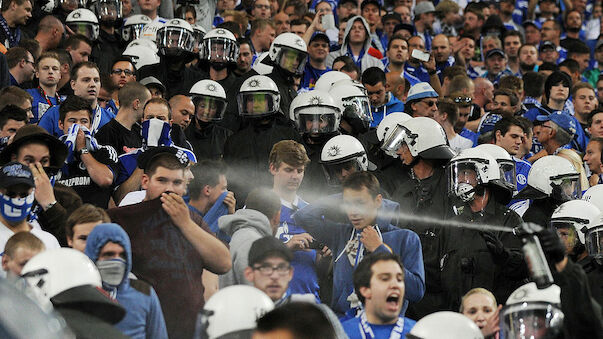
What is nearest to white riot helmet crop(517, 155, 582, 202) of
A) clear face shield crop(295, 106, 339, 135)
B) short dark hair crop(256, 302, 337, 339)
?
clear face shield crop(295, 106, 339, 135)

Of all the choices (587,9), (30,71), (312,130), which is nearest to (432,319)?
(312,130)

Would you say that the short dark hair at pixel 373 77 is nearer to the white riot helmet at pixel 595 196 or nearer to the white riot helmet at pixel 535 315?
the white riot helmet at pixel 595 196

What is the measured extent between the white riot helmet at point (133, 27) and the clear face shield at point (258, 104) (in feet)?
11.3

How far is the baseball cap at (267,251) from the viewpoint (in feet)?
24.1

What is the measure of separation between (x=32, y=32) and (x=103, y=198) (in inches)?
216

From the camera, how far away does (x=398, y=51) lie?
51.3 feet

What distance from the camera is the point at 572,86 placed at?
15.6 m

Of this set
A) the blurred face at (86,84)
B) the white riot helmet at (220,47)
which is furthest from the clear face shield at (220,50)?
the blurred face at (86,84)

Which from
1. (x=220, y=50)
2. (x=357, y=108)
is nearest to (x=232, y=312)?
(x=357, y=108)

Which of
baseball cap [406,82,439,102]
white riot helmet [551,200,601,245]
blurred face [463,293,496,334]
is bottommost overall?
blurred face [463,293,496,334]

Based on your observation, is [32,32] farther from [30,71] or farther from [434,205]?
[434,205]

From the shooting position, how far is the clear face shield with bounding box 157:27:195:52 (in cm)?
1431

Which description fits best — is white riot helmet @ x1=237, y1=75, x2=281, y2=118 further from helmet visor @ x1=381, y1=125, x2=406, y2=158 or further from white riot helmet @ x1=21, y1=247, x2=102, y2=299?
white riot helmet @ x1=21, y1=247, x2=102, y2=299

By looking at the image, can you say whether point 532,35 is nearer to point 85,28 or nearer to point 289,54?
point 289,54
